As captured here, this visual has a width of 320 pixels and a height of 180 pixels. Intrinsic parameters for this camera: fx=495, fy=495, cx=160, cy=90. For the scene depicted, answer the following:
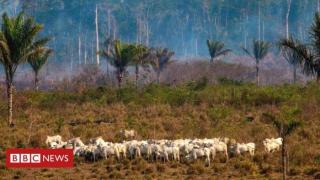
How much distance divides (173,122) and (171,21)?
348ft

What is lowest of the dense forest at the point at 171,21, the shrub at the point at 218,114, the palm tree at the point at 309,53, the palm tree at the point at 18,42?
the shrub at the point at 218,114

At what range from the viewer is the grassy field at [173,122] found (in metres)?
16.5

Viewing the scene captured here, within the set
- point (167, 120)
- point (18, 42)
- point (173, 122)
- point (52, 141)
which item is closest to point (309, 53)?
point (173, 122)

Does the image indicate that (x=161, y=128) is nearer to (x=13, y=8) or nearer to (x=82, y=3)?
(x=82, y=3)

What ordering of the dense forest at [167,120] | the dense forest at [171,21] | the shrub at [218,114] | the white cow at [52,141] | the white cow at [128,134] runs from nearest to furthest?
the dense forest at [167,120], the white cow at [52,141], the white cow at [128,134], the shrub at [218,114], the dense forest at [171,21]

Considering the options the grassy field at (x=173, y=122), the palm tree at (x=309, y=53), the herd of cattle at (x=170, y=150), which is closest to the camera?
the grassy field at (x=173, y=122)

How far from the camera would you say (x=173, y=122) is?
90.0 ft

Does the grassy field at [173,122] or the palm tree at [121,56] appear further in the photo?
the palm tree at [121,56]

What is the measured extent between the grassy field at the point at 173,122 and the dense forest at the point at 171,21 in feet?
255

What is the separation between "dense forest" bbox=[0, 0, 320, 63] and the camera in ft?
400

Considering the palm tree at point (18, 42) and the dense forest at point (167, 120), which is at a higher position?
the palm tree at point (18, 42)

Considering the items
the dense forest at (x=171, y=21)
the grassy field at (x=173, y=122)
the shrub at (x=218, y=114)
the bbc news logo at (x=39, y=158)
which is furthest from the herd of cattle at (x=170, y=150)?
the dense forest at (x=171, y=21)

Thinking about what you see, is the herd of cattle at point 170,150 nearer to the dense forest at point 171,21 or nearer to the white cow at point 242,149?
the white cow at point 242,149

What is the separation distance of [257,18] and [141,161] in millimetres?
110312
